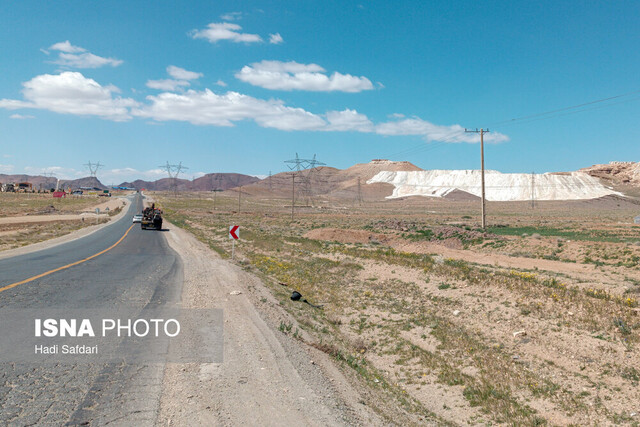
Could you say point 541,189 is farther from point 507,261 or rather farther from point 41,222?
point 41,222

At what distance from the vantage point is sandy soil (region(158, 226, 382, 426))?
6094 mm

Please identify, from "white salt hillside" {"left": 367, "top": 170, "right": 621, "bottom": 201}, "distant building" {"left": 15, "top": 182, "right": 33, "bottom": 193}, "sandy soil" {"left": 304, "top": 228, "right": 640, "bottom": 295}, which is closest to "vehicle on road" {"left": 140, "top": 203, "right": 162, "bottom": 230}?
"sandy soil" {"left": 304, "top": 228, "right": 640, "bottom": 295}

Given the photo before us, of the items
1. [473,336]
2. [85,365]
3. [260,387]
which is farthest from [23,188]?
[260,387]

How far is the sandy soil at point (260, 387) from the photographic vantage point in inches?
240

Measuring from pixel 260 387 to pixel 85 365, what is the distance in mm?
3139

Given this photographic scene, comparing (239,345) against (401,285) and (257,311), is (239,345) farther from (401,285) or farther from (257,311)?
(401,285)

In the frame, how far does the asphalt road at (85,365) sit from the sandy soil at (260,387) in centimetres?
44

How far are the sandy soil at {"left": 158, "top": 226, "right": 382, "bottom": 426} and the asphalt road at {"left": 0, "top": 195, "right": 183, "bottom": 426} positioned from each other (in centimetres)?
44

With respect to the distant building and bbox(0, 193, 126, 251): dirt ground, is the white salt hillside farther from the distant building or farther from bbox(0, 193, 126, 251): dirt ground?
the distant building

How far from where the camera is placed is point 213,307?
12.5 m

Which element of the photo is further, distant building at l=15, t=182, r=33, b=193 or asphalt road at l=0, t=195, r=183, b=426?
distant building at l=15, t=182, r=33, b=193

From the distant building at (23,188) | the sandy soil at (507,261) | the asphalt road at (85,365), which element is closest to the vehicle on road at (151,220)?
the sandy soil at (507,261)

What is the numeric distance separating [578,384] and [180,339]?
9094 mm

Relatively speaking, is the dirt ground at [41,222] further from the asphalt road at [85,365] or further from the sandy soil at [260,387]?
the sandy soil at [260,387]
